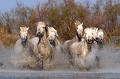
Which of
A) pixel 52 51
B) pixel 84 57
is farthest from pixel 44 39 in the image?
pixel 84 57

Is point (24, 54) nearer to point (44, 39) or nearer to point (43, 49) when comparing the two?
point (43, 49)

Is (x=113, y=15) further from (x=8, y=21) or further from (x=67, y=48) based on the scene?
(x=67, y=48)

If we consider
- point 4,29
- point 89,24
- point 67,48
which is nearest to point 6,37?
point 4,29

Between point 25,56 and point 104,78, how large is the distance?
19.9 ft

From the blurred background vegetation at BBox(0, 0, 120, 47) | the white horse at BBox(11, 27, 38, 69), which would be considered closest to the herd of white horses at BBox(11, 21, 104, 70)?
the white horse at BBox(11, 27, 38, 69)

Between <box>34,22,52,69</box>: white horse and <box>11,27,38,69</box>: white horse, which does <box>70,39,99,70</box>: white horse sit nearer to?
<box>34,22,52,69</box>: white horse

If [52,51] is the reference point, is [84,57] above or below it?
below

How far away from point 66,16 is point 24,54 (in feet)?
117

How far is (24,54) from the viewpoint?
20.9 metres

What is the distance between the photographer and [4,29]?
5475 cm

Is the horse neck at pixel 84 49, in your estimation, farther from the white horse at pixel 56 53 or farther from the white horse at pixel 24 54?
the white horse at pixel 24 54

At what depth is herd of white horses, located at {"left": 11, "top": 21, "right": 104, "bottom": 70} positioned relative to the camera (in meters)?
19.3

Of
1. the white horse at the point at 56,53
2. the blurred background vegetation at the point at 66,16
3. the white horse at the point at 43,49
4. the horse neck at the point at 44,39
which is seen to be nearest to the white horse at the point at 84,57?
the white horse at the point at 56,53

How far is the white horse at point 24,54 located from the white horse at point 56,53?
0.80 metres
